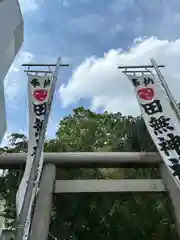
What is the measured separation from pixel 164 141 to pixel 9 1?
566 cm

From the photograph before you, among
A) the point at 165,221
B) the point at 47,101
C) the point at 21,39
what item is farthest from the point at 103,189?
the point at 21,39

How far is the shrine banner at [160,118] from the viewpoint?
24.3ft

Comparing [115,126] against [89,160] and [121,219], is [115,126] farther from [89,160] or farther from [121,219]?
[89,160]

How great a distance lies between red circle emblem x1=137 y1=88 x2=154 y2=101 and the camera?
27.1 ft

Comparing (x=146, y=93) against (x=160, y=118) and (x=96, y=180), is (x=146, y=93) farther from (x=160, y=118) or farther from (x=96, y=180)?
(x=96, y=180)

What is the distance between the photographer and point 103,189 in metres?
8.30

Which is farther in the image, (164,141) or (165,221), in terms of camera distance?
(165,221)

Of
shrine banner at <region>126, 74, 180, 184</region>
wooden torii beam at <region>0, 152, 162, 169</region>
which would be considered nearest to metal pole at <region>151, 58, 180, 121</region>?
shrine banner at <region>126, 74, 180, 184</region>

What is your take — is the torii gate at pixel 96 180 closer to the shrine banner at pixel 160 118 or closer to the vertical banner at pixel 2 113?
the vertical banner at pixel 2 113

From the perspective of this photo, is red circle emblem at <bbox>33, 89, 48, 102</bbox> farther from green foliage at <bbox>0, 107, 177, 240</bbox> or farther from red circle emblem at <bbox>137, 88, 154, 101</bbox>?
green foliage at <bbox>0, 107, 177, 240</bbox>

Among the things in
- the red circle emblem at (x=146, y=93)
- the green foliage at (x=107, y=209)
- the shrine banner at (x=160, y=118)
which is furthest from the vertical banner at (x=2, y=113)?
the red circle emblem at (x=146, y=93)

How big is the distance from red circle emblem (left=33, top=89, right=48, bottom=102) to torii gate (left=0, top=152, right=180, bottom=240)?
1.66 metres

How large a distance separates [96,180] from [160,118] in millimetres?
2298

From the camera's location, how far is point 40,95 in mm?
7859
